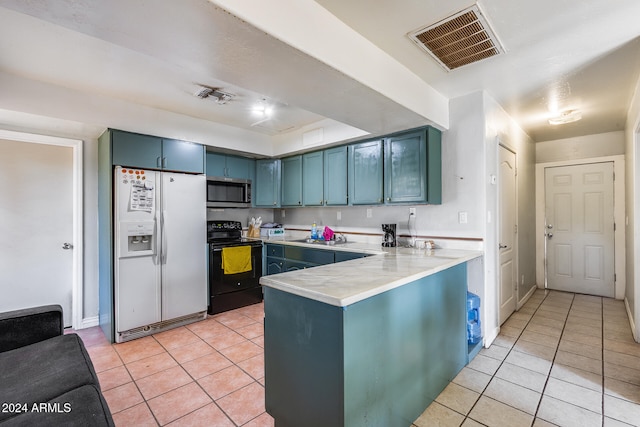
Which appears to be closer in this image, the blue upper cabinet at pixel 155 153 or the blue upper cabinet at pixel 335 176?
the blue upper cabinet at pixel 155 153

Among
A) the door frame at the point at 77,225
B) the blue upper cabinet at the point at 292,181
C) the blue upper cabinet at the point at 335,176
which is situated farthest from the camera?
the blue upper cabinet at the point at 292,181

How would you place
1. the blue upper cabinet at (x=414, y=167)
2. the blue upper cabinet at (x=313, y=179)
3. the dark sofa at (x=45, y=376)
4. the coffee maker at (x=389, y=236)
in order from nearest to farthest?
the dark sofa at (x=45, y=376) → the blue upper cabinet at (x=414, y=167) → the coffee maker at (x=389, y=236) → the blue upper cabinet at (x=313, y=179)

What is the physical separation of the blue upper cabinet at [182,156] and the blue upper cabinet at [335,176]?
5.15ft

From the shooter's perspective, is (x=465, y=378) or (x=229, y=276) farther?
(x=229, y=276)

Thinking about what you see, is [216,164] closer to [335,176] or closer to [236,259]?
[236,259]

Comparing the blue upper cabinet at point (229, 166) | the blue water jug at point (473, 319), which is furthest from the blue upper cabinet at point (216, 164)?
the blue water jug at point (473, 319)

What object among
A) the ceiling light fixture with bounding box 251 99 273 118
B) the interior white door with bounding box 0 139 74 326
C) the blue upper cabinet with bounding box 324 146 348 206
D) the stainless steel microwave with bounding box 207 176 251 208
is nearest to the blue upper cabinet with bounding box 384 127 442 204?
the blue upper cabinet with bounding box 324 146 348 206

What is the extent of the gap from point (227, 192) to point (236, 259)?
99 centimetres

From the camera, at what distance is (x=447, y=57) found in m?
2.22

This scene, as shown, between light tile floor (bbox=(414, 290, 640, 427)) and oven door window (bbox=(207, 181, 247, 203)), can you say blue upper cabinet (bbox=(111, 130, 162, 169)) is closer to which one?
oven door window (bbox=(207, 181, 247, 203))

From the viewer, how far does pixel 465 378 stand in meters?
→ 2.29

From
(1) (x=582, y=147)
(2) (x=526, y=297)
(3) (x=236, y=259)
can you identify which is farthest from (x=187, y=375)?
(1) (x=582, y=147)

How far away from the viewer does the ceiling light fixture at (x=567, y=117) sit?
3328mm

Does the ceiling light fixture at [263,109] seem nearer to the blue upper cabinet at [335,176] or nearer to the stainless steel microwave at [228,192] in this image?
the blue upper cabinet at [335,176]
